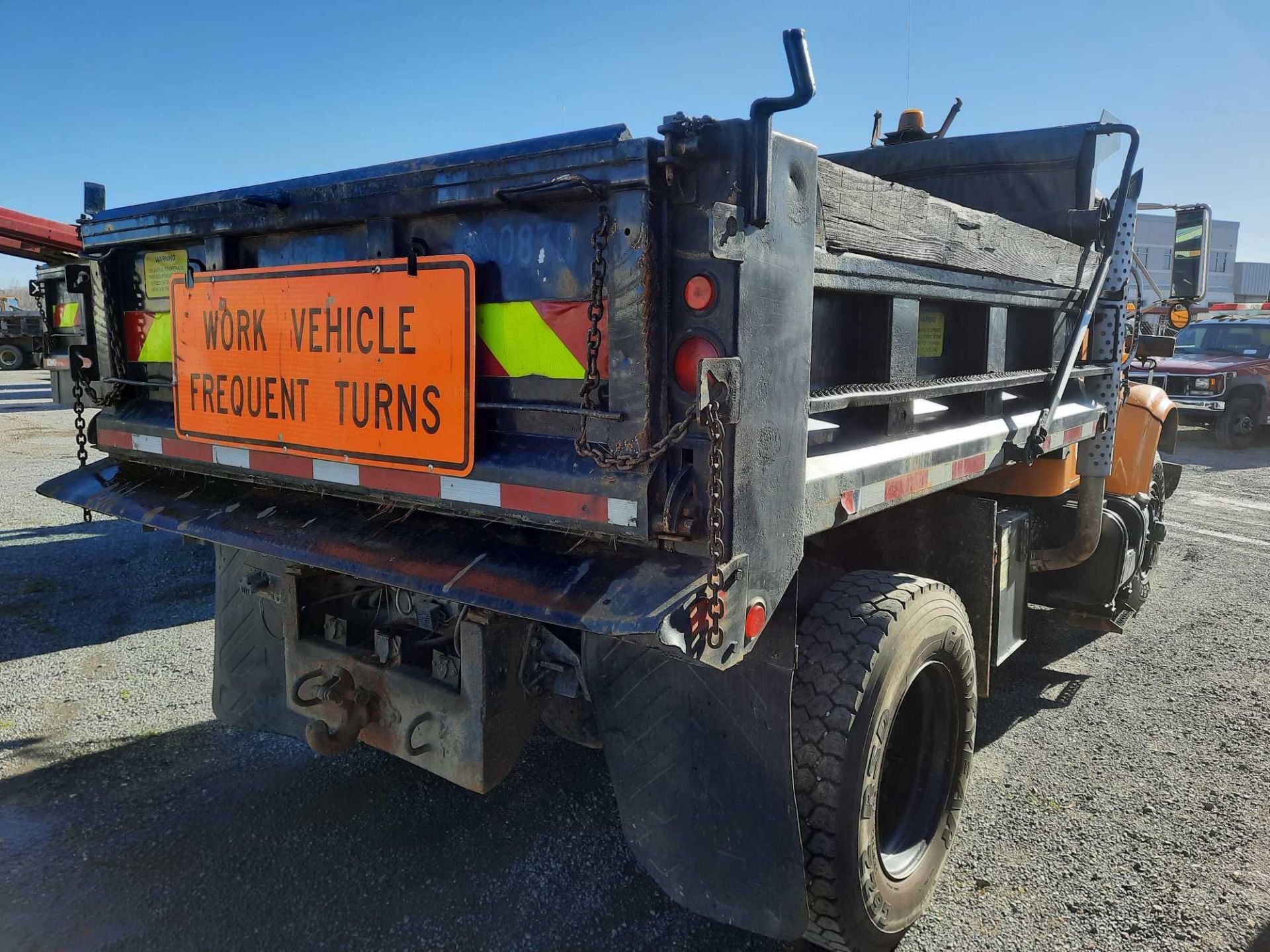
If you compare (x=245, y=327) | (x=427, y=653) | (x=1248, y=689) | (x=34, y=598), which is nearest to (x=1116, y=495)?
(x=1248, y=689)

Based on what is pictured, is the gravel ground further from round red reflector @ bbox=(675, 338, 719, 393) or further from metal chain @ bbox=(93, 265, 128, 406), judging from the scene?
round red reflector @ bbox=(675, 338, 719, 393)

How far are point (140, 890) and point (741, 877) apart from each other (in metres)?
1.95

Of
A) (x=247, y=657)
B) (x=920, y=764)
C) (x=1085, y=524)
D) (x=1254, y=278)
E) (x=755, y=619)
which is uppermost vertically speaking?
(x=1254, y=278)

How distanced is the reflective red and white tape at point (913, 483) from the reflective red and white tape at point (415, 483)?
71 centimetres

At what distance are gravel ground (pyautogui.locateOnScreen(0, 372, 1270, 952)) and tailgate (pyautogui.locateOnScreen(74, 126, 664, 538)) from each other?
1328 millimetres

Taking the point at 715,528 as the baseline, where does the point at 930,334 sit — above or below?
above

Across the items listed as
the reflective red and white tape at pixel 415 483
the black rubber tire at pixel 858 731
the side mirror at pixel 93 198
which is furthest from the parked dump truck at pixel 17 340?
the black rubber tire at pixel 858 731

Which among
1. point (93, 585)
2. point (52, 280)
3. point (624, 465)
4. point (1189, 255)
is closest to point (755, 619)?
point (624, 465)

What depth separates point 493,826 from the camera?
10.4 ft

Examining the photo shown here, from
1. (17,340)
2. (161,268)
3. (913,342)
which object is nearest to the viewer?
(913,342)

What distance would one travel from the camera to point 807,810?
2260mm

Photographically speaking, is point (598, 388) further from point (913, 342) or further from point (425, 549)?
point (913, 342)

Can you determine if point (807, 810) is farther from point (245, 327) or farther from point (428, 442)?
point (245, 327)

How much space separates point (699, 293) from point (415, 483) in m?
0.94
